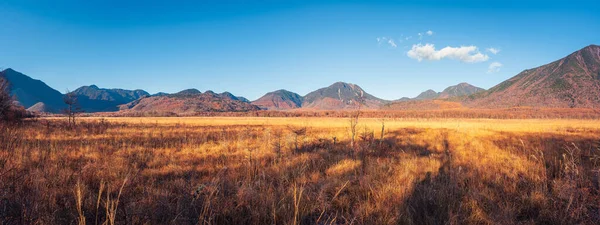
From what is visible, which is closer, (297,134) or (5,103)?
(297,134)

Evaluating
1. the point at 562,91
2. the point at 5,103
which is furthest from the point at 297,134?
the point at 562,91

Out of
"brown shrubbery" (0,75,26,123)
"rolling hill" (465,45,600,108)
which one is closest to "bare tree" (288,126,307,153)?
"brown shrubbery" (0,75,26,123)

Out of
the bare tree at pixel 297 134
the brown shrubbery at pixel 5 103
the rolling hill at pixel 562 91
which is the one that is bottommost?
the bare tree at pixel 297 134

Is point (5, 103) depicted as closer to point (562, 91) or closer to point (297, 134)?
point (297, 134)

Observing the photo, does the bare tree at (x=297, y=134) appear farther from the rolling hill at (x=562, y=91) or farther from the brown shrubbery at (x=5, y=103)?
the rolling hill at (x=562, y=91)

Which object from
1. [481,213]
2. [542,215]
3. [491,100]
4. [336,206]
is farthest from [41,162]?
[491,100]

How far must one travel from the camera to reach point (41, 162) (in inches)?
199

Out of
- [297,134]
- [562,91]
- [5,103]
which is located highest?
[562,91]

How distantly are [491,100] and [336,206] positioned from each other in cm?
24839

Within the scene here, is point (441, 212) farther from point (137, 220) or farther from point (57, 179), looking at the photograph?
point (57, 179)

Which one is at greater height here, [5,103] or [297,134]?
[5,103]

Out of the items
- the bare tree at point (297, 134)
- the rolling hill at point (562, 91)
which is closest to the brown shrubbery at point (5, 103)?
the bare tree at point (297, 134)

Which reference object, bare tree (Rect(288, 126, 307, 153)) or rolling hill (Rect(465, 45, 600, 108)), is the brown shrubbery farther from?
rolling hill (Rect(465, 45, 600, 108))

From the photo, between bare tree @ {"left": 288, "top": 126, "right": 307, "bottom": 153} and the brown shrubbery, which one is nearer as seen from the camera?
bare tree @ {"left": 288, "top": 126, "right": 307, "bottom": 153}
